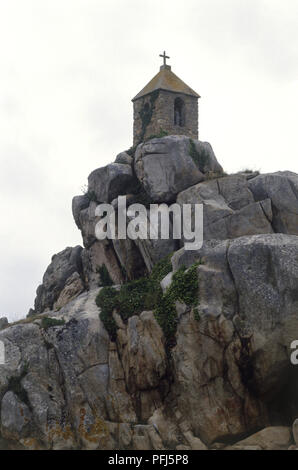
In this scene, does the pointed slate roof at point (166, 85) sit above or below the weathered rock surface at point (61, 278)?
above

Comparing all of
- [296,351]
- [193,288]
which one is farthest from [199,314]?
[296,351]

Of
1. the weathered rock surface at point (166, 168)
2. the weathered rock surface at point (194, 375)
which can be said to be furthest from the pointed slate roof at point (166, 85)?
the weathered rock surface at point (194, 375)

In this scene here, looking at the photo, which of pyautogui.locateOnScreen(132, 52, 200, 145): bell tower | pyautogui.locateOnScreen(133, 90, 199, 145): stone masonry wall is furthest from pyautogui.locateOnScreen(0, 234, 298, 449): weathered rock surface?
pyautogui.locateOnScreen(132, 52, 200, 145): bell tower

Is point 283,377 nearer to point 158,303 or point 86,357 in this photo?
point 158,303

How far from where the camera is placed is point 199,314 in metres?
25.8

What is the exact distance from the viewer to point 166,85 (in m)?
38.5

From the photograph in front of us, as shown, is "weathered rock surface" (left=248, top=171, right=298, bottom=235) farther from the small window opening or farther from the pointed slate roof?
the pointed slate roof

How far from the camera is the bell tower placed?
37.7 meters

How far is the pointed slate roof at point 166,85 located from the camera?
38406mm

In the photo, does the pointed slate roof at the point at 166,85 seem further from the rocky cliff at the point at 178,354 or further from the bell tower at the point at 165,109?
the rocky cliff at the point at 178,354

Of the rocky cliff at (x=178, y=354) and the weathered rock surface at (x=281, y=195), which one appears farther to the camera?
the weathered rock surface at (x=281, y=195)
